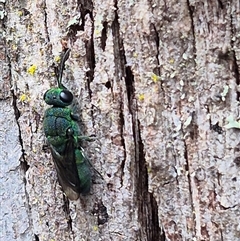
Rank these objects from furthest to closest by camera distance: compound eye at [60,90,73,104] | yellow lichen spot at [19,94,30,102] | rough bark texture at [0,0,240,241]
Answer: yellow lichen spot at [19,94,30,102], compound eye at [60,90,73,104], rough bark texture at [0,0,240,241]

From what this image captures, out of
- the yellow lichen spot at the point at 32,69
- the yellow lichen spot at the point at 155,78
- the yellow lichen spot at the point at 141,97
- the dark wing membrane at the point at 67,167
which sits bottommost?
the dark wing membrane at the point at 67,167

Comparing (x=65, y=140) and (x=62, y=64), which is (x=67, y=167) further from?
(x=62, y=64)

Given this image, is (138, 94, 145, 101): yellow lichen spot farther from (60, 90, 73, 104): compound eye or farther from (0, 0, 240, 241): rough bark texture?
(60, 90, 73, 104): compound eye

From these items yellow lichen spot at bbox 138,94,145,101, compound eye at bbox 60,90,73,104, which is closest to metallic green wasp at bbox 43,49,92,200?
compound eye at bbox 60,90,73,104

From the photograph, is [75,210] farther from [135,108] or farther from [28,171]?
[135,108]

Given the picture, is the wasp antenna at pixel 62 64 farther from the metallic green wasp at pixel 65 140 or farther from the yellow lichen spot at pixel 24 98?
→ the yellow lichen spot at pixel 24 98

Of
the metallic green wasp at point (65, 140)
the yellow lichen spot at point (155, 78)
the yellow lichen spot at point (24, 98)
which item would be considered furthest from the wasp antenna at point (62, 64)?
the yellow lichen spot at point (155, 78)
